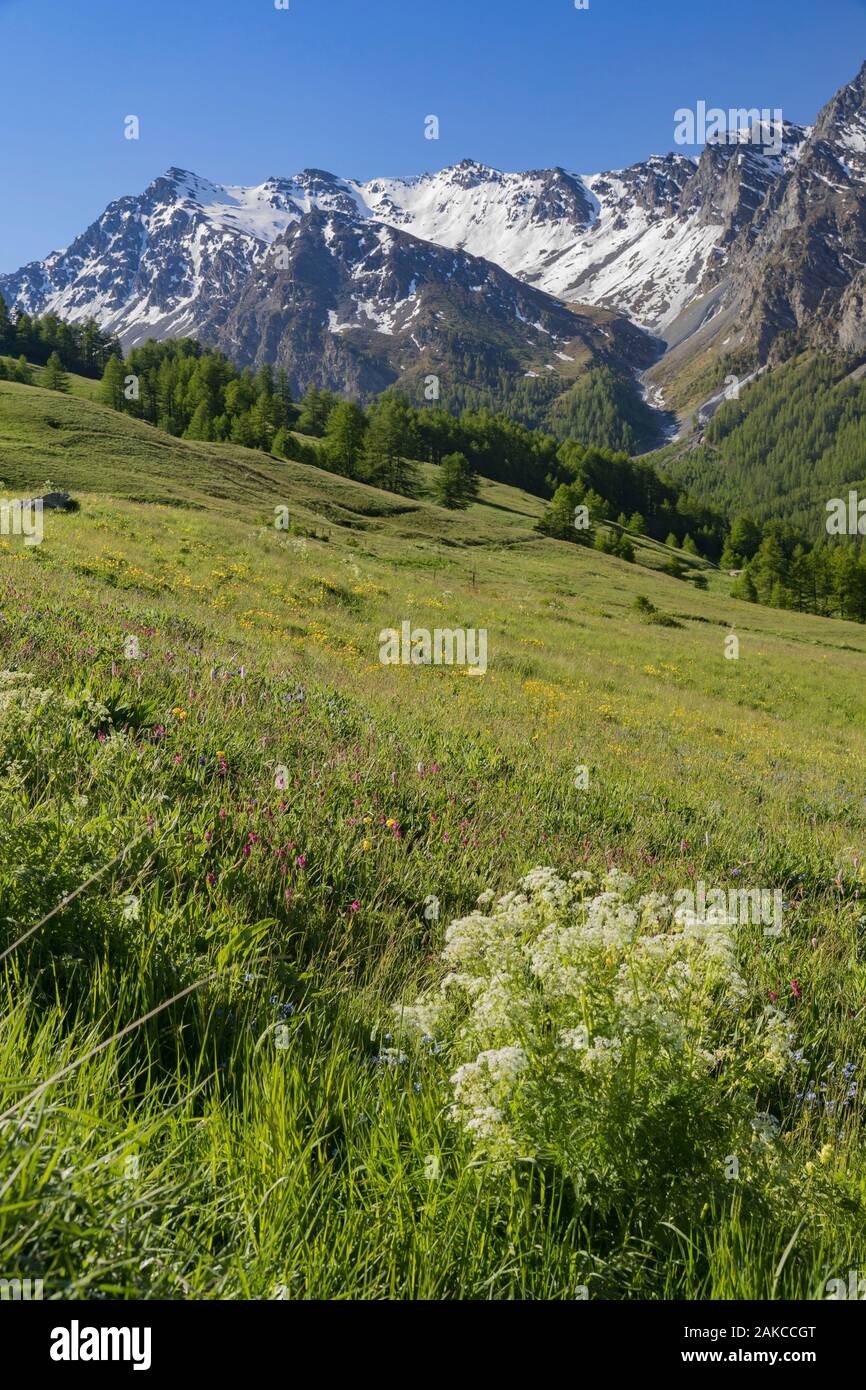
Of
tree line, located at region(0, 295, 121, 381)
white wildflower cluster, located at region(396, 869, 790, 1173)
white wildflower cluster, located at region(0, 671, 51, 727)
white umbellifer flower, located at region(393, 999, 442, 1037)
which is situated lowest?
white umbellifer flower, located at region(393, 999, 442, 1037)

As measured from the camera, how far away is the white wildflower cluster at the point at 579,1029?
→ 2.21 meters

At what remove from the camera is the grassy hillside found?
188 centimetres

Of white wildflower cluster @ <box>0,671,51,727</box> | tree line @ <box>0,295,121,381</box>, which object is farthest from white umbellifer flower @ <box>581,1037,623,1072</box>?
tree line @ <box>0,295,121,381</box>

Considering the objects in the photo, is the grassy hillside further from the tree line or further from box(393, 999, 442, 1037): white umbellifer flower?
the tree line

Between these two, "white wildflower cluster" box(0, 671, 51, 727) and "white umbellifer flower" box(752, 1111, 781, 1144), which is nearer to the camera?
"white umbellifer flower" box(752, 1111, 781, 1144)

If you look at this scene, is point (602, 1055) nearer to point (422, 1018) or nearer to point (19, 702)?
point (422, 1018)

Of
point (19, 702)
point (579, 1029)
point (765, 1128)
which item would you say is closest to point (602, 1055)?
point (579, 1029)

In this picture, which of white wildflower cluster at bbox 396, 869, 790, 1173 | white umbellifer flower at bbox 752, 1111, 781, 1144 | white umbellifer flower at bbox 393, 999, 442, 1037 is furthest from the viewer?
white umbellifer flower at bbox 393, 999, 442, 1037

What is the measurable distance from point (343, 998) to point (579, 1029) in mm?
1425

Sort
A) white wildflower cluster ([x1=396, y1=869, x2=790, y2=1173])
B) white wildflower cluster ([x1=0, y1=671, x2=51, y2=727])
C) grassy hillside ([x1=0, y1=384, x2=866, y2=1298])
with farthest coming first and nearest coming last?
white wildflower cluster ([x1=0, y1=671, x2=51, y2=727]), white wildflower cluster ([x1=396, y1=869, x2=790, y2=1173]), grassy hillside ([x1=0, y1=384, x2=866, y2=1298])

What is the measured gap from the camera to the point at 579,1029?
234 centimetres

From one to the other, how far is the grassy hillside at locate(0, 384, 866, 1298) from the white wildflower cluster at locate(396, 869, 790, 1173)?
0.02 meters

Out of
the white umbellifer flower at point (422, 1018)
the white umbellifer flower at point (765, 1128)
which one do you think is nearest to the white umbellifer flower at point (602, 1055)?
the white umbellifer flower at point (765, 1128)
